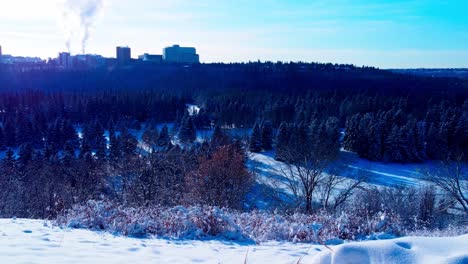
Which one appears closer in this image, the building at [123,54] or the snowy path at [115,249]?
the snowy path at [115,249]

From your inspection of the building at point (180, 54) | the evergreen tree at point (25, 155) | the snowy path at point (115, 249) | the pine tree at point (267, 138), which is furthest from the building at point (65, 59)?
the snowy path at point (115, 249)

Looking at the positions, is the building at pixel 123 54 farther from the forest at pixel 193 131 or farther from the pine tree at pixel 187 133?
the pine tree at pixel 187 133

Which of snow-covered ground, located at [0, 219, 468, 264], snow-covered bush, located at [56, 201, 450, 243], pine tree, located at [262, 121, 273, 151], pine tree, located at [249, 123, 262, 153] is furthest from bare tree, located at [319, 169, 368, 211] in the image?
pine tree, located at [262, 121, 273, 151]

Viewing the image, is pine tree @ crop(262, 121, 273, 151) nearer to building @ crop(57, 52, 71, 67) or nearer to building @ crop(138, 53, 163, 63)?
building @ crop(57, 52, 71, 67)

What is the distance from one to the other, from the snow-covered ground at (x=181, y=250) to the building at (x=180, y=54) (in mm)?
156726

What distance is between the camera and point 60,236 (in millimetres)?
6340

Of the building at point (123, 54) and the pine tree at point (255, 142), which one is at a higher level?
the building at point (123, 54)

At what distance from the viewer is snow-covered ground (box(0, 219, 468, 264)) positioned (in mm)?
3305

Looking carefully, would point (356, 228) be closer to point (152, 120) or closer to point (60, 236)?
point (60, 236)

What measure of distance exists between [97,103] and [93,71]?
180 ft

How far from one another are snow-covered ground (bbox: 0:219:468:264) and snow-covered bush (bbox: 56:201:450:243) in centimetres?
38

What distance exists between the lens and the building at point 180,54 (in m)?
160

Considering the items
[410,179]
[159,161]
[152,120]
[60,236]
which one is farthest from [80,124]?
[60,236]

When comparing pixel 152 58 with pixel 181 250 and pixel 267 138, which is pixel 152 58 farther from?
pixel 181 250
